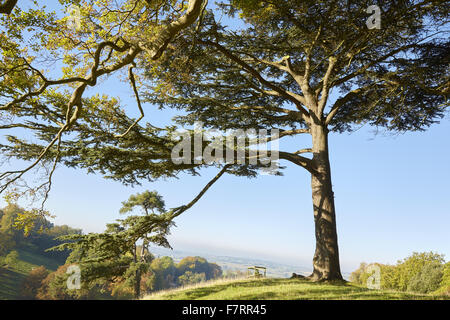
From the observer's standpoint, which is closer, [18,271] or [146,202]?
[146,202]

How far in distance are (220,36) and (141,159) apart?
4480 mm

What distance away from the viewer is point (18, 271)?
5291 centimetres

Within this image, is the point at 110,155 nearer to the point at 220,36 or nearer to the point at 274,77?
the point at 220,36

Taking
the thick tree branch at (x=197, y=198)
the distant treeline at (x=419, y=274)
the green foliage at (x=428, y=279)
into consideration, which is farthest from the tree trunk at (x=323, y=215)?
the green foliage at (x=428, y=279)

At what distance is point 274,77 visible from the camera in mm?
11594

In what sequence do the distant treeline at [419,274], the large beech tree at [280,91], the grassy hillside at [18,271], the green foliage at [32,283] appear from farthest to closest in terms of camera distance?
the grassy hillside at [18,271] → the green foliage at [32,283] → the distant treeline at [419,274] → the large beech tree at [280,91]

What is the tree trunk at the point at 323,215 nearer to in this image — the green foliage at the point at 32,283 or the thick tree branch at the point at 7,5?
the thick tree branch at the point at 7,5

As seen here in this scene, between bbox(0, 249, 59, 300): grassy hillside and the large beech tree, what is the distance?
50310 mm

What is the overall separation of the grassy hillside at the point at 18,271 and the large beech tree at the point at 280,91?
5031 cm

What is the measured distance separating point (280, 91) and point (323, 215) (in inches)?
179

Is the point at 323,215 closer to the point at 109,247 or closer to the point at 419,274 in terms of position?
the point at 109,247

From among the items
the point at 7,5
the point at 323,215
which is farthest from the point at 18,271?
the point at 7,5

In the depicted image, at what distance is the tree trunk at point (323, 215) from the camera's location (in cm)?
858
